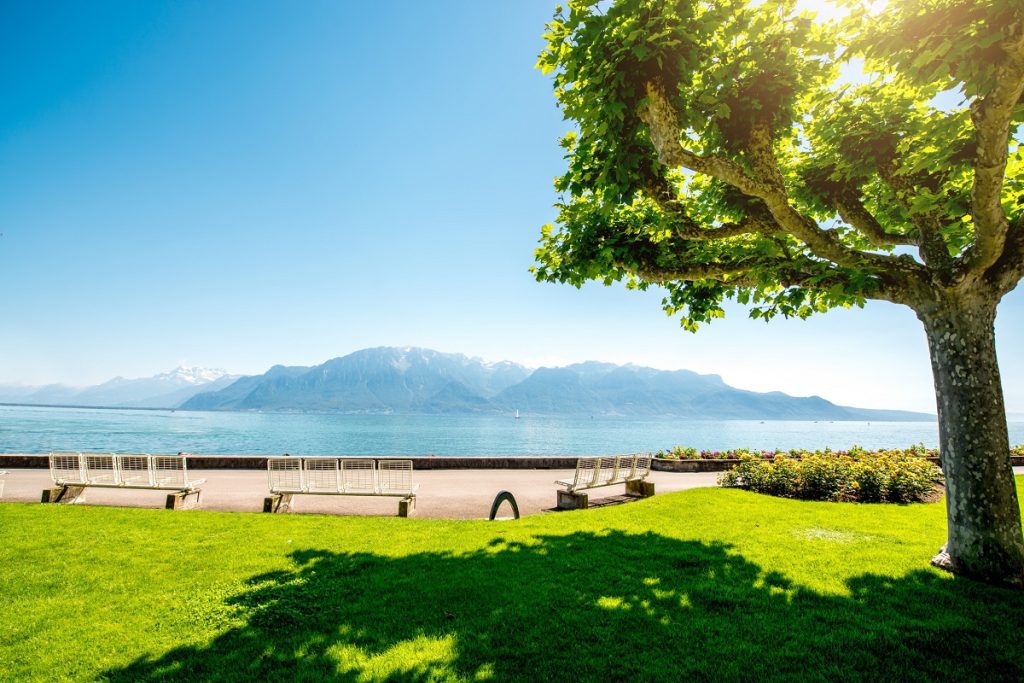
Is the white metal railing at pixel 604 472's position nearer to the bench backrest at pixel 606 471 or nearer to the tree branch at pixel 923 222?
the bench backrest at pixel 606 471

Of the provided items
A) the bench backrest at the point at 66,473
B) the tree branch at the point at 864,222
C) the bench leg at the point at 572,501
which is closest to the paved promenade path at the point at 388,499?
the bench leg at the point at 572,501

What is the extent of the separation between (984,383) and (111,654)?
10.3 meters

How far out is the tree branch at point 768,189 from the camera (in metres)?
6.72

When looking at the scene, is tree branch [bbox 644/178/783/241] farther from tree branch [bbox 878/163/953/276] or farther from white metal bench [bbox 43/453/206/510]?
white metal bench [bbox 43/453/206/510]

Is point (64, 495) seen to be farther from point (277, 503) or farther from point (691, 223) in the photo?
point (691, 223)

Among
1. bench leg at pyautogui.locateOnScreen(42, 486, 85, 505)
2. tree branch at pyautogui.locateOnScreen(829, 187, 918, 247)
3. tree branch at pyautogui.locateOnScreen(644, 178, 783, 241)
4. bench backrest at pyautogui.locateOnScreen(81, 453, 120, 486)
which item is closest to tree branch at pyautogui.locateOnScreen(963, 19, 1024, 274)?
tree branch at pyautogui.locateOnScreen(829, 187, 918, 247)

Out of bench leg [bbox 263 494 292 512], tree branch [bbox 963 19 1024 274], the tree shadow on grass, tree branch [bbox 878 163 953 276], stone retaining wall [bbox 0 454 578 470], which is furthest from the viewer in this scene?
stone retaining wall [bbox 0 454 578 470]

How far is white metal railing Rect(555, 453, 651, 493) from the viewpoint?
11602mm

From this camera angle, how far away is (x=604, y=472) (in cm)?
1264

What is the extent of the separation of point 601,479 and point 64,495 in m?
12.8

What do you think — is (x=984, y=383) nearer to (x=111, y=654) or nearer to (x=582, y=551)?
(x=582, y=551)

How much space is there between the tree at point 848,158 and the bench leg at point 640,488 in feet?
20.0

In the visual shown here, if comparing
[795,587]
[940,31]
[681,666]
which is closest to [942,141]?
[940,31]

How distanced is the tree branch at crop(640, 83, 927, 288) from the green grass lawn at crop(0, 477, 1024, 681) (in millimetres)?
4219
